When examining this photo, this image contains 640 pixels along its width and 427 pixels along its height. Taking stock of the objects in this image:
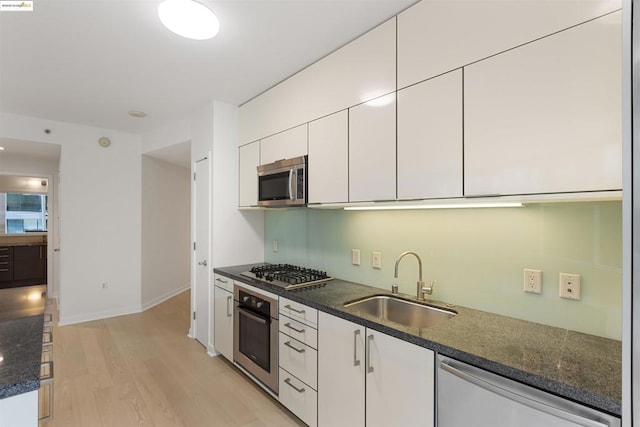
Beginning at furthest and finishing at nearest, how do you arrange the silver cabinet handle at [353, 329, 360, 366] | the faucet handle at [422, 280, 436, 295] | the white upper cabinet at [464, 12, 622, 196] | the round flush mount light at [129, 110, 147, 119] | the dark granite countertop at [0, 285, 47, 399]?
1. the round flush mount light at [129, 110, 147, 119]
2. the faucet handle at [422, 280, 436, 295]
3. the silver cabinet handle at [353, 329, 360, 366]
4. the white upper cabinet at [464, 12, 622, 196]
5. the dark granite countertop at [0, 285, 47, 399]

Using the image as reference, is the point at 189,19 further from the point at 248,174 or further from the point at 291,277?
the point at 291,277

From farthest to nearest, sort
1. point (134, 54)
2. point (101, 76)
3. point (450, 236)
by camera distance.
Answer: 1. point (101, 76)
2. point (134, 54)
3. point (450, 236)

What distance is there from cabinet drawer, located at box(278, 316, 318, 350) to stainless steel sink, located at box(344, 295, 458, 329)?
30cm

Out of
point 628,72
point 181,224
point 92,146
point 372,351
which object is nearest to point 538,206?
point 628,72

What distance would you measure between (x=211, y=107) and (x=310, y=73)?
4.34 feet

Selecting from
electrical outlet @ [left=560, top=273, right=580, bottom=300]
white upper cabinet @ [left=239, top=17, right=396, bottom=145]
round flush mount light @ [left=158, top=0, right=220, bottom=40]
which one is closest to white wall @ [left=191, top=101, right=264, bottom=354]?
white upper cabinet @ [left=239, top=17, right=396, bottom=145]

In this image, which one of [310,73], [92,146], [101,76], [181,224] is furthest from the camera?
[181,224]

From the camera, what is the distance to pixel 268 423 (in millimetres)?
2156

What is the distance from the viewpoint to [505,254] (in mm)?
1653

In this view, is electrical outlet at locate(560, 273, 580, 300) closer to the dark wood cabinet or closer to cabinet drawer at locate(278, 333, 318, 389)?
cabinet drawer at locate(278, 333, 318, 389)

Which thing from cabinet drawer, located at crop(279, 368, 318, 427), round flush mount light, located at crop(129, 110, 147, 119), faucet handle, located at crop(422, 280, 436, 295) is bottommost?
cabinet drawer, located at crop(279, 368, 318, 427)

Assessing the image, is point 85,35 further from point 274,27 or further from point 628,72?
point 628,72

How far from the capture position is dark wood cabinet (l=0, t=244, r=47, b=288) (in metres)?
6.21

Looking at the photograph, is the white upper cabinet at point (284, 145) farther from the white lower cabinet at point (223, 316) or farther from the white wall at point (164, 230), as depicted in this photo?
the white wall at point (164, 230)
